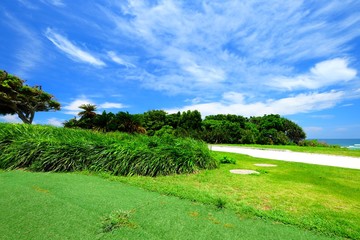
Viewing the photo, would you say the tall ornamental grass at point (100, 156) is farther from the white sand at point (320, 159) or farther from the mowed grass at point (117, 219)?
the white sand at point (320, 159)

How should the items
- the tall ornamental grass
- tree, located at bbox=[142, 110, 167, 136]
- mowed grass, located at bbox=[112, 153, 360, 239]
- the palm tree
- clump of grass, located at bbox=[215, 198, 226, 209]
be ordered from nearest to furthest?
mowed grass, located at bbox=[112, 153, 360, 239]
clump of grass, located at bbox=[215, 198, 226, 209]
the tall ornamental grass
the palm tree
tree, located at bbox=[142, 110, 167, 136]

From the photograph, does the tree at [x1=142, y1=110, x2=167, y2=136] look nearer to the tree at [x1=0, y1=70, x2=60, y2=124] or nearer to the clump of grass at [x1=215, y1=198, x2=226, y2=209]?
the tree at [x1=0, y1=70, x2=60, y2=124]

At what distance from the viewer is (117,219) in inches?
114

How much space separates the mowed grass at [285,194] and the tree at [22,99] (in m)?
24.5

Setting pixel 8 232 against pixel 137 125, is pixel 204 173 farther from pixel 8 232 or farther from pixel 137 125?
pixel 137 125

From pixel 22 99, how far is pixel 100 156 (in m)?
24.7

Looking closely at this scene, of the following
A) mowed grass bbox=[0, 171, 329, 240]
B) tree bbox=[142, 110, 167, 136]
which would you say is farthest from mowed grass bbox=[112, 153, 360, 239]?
tree bbox=[142, 110, 167, 136]

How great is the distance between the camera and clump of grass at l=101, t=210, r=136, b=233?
8.99 feet

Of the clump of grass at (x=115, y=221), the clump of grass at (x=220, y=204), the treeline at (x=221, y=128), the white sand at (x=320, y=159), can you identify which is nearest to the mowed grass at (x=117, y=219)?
the clump of grass at (x=115, y=221)

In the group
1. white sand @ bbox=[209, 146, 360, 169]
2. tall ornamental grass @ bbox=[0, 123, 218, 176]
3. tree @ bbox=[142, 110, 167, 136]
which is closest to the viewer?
tall ornamental grass @ bbox=[0, 123, 218, 176]

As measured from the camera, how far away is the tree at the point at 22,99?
23547 millimetres

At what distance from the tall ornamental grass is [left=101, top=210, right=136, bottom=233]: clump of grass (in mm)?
2921

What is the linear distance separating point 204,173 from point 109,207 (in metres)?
3.39

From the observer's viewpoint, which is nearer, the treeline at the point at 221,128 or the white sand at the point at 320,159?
the white sand at the point at 320,159
